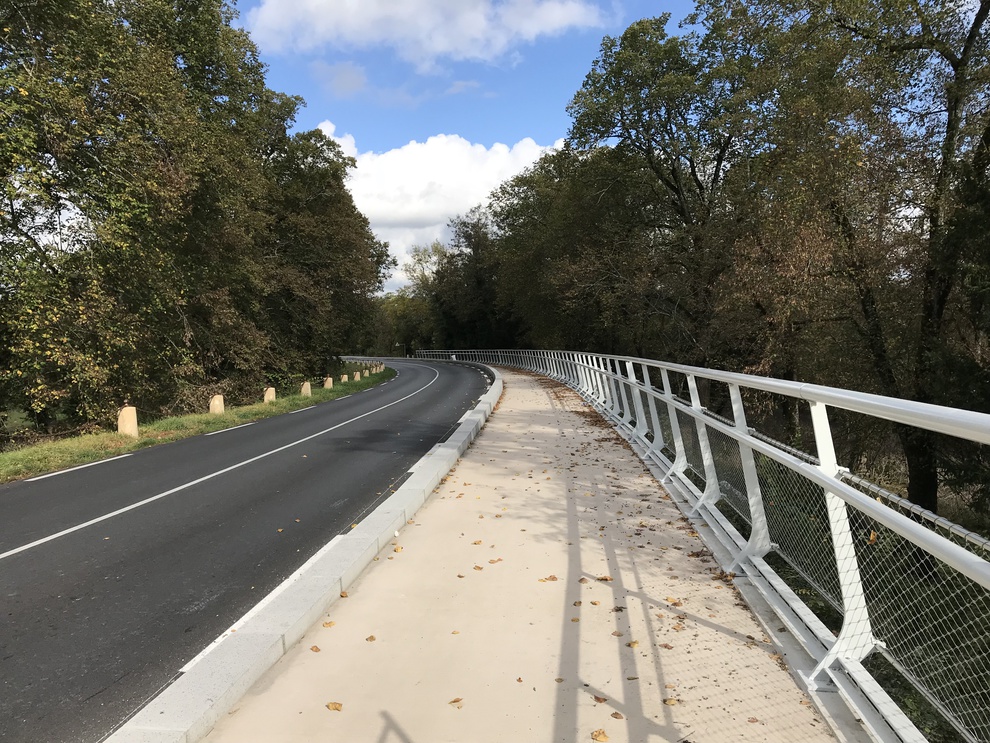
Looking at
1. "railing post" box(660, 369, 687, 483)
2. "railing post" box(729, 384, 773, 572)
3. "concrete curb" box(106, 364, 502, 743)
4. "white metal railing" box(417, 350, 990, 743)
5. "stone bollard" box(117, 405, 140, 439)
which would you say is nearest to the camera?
"white metal railing" box(417, 350, 990, 743)

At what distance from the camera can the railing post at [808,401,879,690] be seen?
109 inches

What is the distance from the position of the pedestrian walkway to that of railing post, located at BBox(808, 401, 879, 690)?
28 cm

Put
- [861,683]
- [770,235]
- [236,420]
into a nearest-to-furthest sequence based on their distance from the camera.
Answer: [861,683], [770,235], [236,420]

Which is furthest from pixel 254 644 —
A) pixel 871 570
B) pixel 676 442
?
pixel 676 442

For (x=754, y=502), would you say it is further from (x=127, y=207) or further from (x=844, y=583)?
(x=127, y=207)

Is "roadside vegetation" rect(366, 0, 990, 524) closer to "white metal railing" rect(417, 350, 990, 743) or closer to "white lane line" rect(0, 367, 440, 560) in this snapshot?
"white metal railing" rect(417, 350, 990, 743)

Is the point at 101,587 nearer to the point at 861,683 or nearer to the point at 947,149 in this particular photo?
the point at 861,683

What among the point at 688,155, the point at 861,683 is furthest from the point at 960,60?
the point at 861,683

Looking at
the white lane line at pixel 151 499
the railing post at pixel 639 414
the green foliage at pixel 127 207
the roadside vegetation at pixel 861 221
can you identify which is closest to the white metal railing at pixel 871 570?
the railing post at pixel 639 414

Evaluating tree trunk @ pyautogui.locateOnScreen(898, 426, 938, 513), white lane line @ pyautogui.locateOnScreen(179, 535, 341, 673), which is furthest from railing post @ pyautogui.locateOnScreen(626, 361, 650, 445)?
white lane line @ pyautogui.locateOnScreen(179, 535, 341, 673)

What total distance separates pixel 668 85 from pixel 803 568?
73.1 feet

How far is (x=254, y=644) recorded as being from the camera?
3.31 m

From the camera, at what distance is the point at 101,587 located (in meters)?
4.69

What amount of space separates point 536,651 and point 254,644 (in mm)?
1573
